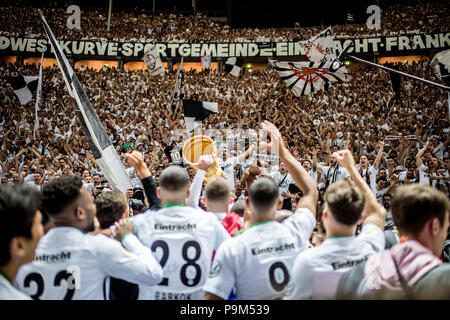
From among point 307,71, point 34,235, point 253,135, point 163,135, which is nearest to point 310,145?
point 253,135

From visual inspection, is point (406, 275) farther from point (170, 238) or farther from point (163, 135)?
point (163, 135)

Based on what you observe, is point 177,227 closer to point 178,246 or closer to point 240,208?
point 178,246

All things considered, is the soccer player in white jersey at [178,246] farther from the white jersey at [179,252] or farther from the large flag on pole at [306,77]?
the large flag on pole at [306,77]

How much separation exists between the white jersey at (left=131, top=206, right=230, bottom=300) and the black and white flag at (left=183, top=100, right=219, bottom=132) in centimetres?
643

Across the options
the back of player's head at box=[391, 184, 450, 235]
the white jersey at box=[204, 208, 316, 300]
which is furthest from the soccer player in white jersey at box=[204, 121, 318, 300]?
the back of player's head at box=[391, 184, 450, 235]

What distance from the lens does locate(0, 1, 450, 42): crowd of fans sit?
2389 centimetres

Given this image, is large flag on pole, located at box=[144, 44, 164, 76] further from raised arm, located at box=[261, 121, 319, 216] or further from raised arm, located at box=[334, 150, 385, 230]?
raised arm, located at box=[334, 150, 385, 230]

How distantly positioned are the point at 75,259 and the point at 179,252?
674 mm

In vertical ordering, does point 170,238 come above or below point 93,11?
below

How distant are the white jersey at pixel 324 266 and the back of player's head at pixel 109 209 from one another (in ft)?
4.27

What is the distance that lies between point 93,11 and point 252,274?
34.1 meters

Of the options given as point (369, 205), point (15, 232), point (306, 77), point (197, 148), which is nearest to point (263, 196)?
point (369, 205)

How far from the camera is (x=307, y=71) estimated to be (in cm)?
1146

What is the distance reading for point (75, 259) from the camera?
205cm
